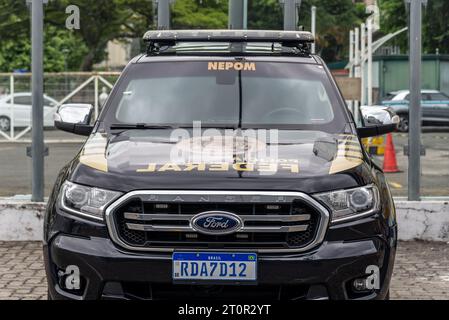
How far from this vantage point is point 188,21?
82.1 feet

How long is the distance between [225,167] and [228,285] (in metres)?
0.64

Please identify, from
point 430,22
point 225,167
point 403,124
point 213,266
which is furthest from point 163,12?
point 403,124

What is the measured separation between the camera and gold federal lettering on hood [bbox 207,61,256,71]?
6258mm

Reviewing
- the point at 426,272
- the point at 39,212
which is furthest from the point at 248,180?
the point at 39,212

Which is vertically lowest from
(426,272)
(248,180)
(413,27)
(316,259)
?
(426,272)

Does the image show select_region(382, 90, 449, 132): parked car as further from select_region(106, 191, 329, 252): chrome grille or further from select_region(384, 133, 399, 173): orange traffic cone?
select_region(106, 191, 329, 252): chrome grille

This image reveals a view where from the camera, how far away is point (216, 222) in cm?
463

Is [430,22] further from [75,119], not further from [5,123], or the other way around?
[5,123]

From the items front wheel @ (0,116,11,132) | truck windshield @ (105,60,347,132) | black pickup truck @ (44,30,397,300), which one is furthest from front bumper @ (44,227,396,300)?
front wheel @ (0,116,11,132)

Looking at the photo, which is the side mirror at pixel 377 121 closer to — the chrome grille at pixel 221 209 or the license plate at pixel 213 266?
the chrome grille at pixel 221 209

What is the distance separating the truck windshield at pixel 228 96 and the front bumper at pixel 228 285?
50.2 inches

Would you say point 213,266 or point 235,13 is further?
point 235,13
